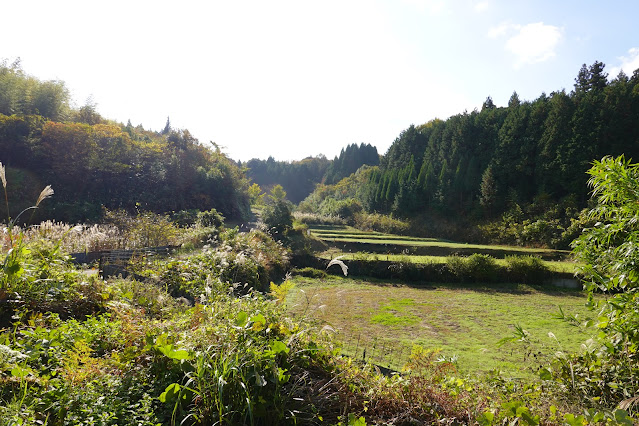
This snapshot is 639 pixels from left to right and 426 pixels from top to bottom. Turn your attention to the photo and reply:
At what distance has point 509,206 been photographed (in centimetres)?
2264

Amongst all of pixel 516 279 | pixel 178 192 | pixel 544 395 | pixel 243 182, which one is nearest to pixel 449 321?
pixel 544 395

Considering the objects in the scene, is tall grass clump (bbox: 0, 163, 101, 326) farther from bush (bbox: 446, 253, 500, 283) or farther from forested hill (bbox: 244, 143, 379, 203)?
forested hill (bbox: 244, 143, 379, 203)

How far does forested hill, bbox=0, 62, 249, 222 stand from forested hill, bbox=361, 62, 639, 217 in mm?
15246

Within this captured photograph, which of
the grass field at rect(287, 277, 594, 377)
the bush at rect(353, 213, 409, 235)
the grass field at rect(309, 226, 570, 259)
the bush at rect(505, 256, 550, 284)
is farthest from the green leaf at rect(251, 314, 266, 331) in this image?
the bush at rect(353, 213, 409, 235)

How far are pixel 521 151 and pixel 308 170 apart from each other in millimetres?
47736

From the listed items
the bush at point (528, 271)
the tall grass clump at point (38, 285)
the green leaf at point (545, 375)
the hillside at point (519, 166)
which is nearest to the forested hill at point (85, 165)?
the tall grass clump at point (38, 285)

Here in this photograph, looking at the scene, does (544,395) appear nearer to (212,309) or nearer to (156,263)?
(212,309)

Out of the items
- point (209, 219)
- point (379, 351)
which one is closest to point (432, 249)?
point (209, 219)

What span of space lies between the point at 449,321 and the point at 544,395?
15.0ft

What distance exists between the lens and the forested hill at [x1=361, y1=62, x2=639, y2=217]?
19.9 m

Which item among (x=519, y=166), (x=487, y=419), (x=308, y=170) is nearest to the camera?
(x=487, y=419)

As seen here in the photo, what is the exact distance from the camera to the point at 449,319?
700 cm

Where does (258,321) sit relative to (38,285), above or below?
above

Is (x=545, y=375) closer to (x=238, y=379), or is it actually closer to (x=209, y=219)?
(x=238, y=379)
